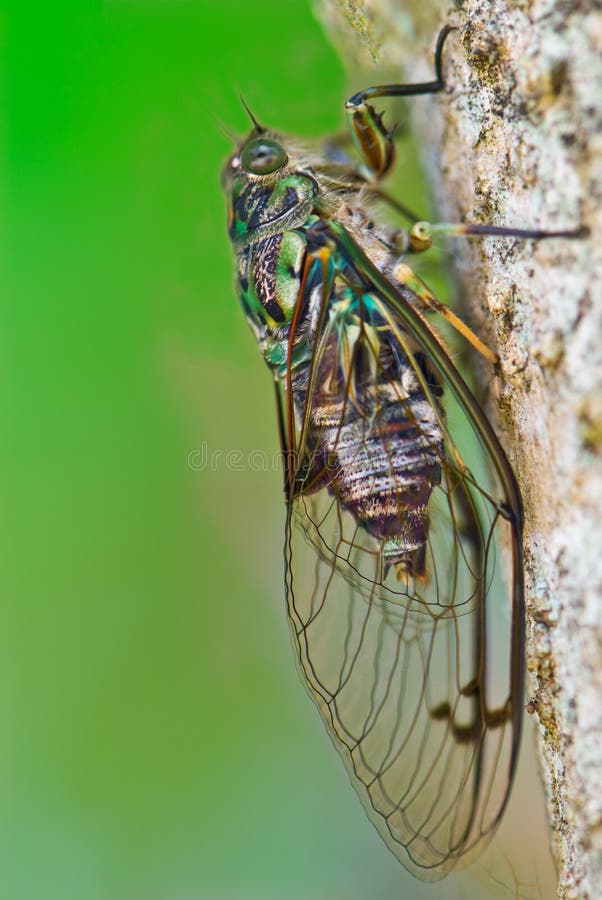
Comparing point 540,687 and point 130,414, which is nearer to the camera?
point 540,687

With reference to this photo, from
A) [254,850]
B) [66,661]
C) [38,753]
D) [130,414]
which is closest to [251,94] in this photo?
[130,414]

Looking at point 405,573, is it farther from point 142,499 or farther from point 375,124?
A: point 142,499

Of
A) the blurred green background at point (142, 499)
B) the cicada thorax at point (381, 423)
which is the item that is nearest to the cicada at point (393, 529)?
the cicada thorax at point (381, 423)

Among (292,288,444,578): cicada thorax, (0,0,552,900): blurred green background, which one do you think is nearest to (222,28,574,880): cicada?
(292,288,444,578): cicada thorax

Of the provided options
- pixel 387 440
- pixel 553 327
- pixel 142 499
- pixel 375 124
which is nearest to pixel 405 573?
pixel 387 440

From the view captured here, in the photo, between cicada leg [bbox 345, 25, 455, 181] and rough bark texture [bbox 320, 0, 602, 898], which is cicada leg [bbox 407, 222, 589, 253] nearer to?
rough bark texture [bbox 320, 0, 602, 898]

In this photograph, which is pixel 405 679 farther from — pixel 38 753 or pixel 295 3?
pixel 295 3

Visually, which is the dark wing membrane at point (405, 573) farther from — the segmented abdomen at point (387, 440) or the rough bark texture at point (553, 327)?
the rough bark texture at point (553, 327)
